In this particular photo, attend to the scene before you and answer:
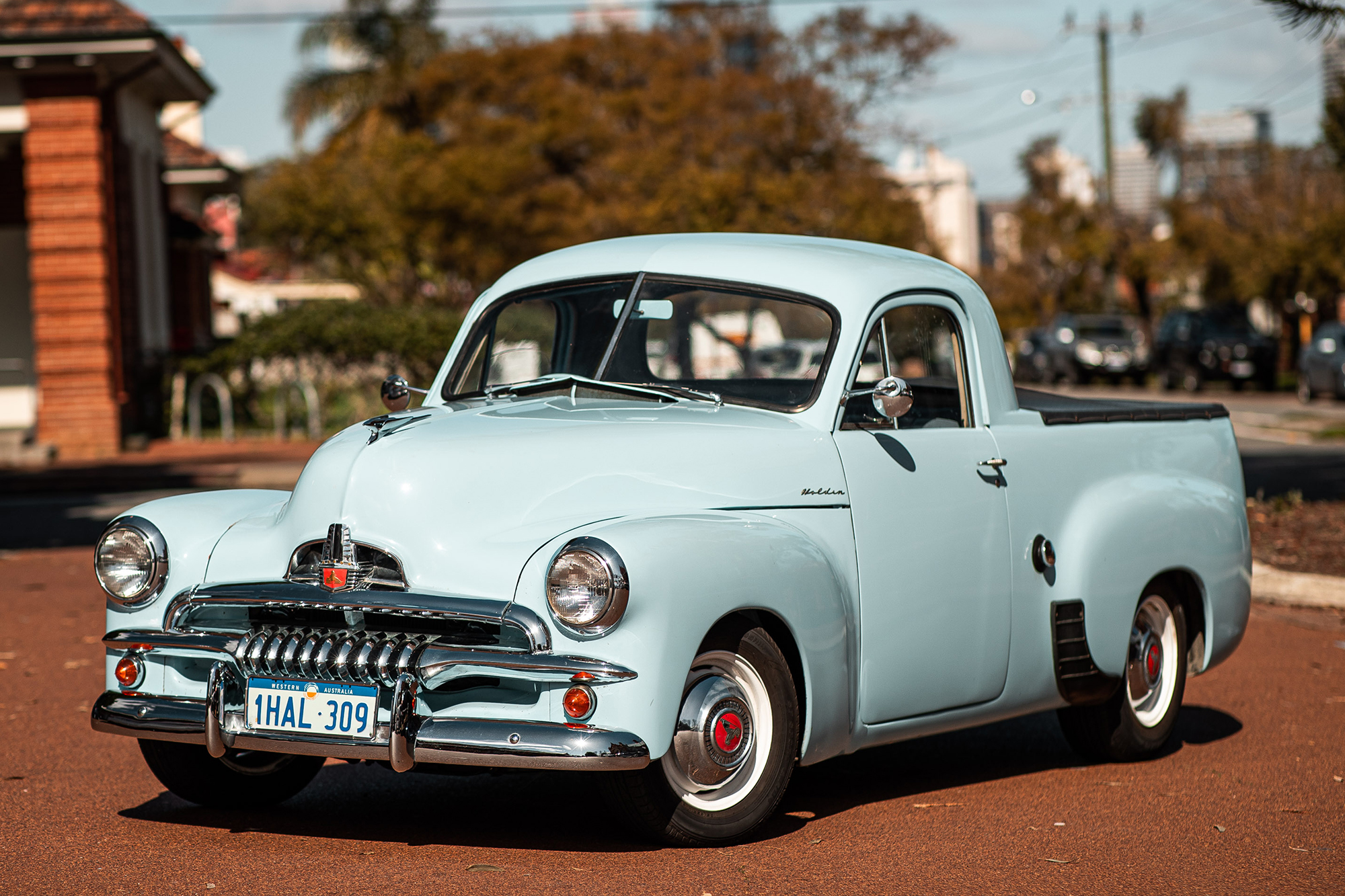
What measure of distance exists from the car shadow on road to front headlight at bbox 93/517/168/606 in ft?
2.41

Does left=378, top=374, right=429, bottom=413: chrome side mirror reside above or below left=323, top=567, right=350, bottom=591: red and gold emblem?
above

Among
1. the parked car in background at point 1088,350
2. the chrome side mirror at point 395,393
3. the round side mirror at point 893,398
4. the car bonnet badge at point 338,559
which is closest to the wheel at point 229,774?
the car bonnet badge at point 338,559

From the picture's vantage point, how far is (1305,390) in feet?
97.2

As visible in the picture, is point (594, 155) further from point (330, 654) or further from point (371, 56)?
point (330, 654)

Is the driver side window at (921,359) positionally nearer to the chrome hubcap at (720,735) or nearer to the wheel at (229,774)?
the chrome hubcap at (720,735)

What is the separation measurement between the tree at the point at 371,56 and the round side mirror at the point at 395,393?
42698 millimetres

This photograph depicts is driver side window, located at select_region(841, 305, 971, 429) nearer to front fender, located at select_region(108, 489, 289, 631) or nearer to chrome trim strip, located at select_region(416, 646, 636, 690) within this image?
chrome trim strip, located at select_region(416, 646, 636, 690)

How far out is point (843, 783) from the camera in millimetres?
5559

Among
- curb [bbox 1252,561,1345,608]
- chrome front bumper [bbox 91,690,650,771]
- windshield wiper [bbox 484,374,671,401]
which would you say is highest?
windshield wiper [bbox 484,374,671,401]

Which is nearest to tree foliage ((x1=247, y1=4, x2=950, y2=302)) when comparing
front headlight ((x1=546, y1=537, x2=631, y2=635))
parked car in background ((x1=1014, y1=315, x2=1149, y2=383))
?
parked car in background ((x1=1014, y1=315, x2=1149, y2=383))

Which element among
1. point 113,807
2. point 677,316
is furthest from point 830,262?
point 113,807

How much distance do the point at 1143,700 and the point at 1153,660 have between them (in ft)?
0.56

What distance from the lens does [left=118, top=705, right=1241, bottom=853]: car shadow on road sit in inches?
186

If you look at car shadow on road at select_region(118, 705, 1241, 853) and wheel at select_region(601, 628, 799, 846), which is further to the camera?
car shadow on road at select_region(118, 705, 1241, 853)
